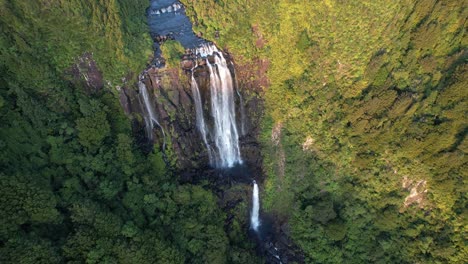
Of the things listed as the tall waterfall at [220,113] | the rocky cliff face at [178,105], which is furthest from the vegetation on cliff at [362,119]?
the rocky cliff face at [178,105]

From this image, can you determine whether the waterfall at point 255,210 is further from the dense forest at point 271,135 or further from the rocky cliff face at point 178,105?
the rocky cliff face at point 178,105

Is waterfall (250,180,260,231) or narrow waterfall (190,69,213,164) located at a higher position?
narrow waterfall (190,69,213,164)

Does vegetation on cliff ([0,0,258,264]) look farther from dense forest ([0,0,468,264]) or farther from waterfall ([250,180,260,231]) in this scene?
waterfall ([250,180,260,231])

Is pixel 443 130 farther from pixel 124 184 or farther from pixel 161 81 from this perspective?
pixel 124 184

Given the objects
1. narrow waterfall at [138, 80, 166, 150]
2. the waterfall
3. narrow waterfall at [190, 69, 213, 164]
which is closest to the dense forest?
the waterfall

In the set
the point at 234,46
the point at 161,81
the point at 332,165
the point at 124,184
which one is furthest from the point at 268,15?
the point at 124,184

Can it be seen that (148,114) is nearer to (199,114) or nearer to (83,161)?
(199,114)

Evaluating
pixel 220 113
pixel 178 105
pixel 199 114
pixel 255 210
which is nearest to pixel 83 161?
pixel 178 105
